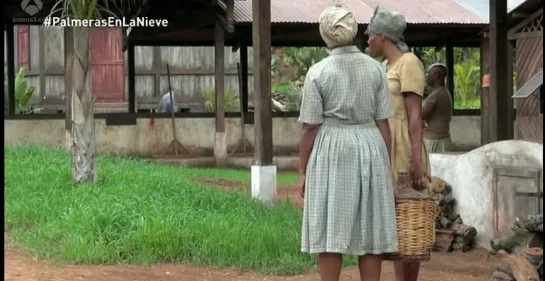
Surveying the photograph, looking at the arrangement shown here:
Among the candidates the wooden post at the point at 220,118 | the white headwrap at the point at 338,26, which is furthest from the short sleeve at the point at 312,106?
the wooden post at the point at 220,118

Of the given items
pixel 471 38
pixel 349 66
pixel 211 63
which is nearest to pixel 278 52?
pixel 211 63

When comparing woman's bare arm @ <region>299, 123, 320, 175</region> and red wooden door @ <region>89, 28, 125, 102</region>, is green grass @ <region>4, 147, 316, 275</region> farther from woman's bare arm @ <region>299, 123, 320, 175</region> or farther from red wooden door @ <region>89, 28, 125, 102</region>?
red wooden door @ <region>89, 28, 125, 102</region>

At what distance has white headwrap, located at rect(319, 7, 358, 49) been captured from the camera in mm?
4812

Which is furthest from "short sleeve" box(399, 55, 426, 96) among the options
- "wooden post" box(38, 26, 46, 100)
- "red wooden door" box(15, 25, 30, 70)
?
"red wooden door" box(15, 25, 30, 70)

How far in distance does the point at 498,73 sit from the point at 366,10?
880 centimetres

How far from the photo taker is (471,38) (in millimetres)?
19500

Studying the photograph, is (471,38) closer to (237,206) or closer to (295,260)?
(237,206)

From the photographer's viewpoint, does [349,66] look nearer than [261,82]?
Yes

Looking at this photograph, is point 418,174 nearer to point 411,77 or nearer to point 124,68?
point 411,77

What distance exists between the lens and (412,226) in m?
4.91

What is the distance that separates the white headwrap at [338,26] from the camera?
15.8ft

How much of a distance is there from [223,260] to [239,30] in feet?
38.5

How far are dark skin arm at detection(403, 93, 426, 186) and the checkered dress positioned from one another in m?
0.54

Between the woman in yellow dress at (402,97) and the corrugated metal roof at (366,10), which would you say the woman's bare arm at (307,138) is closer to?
the woman in yellow dress at (402,97)
